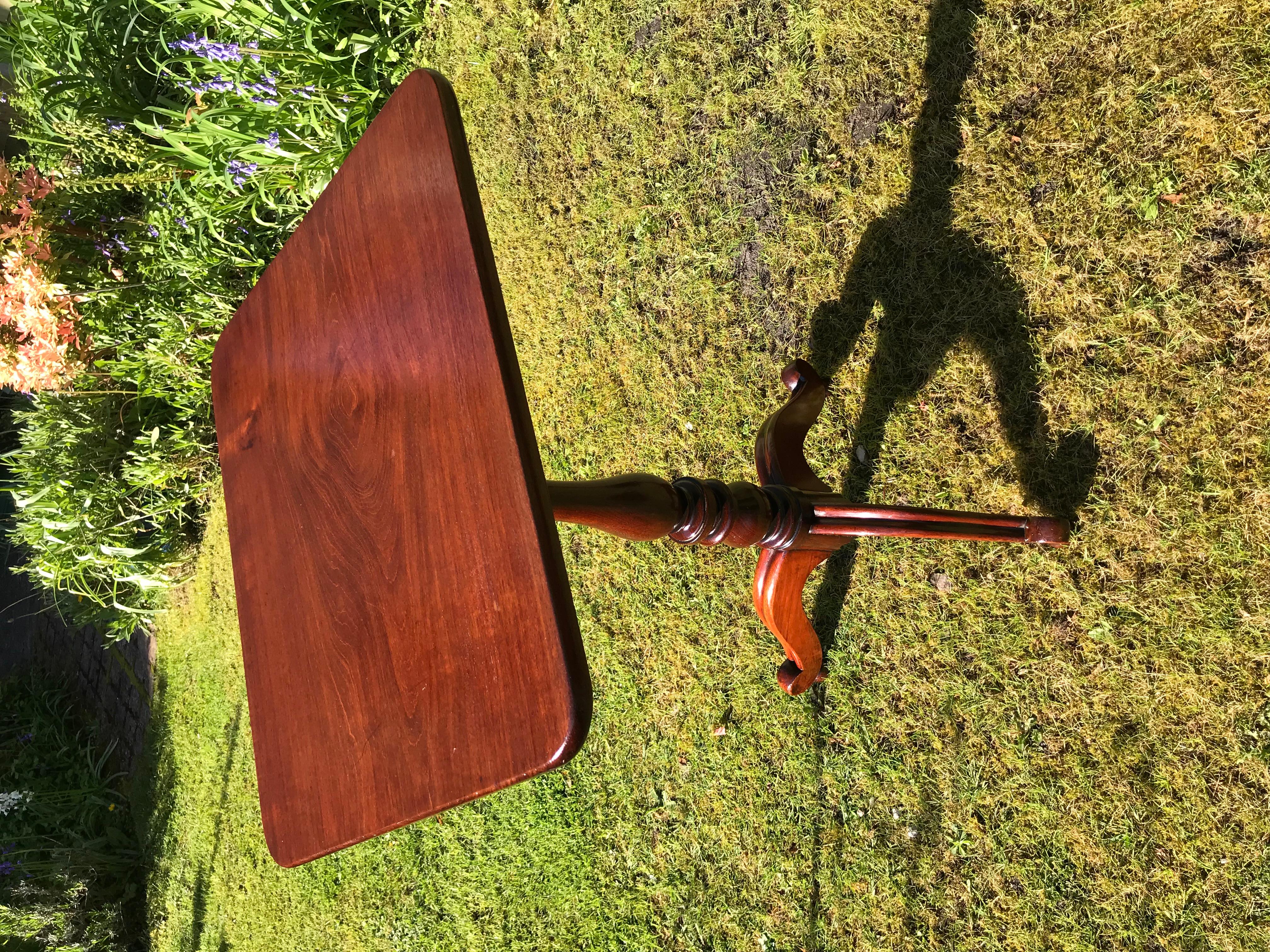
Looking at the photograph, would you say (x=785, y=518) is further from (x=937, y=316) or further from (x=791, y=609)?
(x=937, y=316)

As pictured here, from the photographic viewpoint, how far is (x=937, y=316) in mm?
2102

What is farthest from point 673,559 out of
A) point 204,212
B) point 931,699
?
point 204,212

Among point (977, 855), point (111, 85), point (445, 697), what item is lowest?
point (111, 85)

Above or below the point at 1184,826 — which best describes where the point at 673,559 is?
below

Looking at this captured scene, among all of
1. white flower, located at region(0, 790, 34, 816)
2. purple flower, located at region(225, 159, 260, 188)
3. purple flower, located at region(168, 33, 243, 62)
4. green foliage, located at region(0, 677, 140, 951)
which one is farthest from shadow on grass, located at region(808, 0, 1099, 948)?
white flower, located at region(0, 790, 34, 816)

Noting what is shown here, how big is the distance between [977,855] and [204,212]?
4.15 metres

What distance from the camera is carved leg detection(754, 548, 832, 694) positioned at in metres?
1.89

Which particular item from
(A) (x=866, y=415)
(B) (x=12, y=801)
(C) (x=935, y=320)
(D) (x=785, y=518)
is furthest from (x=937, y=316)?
(B) (x=12, y=801)

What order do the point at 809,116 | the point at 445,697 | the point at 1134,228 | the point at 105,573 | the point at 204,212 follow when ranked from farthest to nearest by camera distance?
1. the point at 105,573
2. the point at 204,212
3. the point at 809,116
4. the point at 1134,228
5. the point at 445,697

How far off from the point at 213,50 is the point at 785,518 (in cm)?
361

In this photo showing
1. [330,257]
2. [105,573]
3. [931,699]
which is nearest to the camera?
[330,257]

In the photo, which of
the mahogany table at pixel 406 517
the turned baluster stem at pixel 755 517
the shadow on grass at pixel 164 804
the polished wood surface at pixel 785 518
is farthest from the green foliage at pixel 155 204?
the turned baluster stem at pixel 755 517

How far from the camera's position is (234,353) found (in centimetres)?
176

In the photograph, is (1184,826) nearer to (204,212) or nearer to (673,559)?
(673,559)
